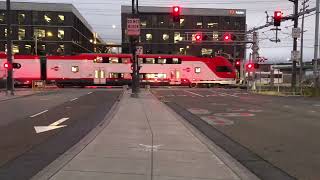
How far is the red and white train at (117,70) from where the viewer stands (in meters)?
68.0

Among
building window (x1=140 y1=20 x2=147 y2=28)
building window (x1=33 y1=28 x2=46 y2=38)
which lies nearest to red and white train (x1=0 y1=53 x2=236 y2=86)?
building window (x1=33 y1=28 x2=46 y2=38)

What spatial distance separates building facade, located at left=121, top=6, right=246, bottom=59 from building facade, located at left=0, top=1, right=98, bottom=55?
13.6m

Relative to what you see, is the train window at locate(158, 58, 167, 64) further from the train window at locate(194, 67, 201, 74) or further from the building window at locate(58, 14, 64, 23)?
the building window at locate(58, 14, 64, 23)

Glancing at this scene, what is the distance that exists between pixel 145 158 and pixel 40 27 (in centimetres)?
9667

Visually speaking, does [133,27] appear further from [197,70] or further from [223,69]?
[223,69]

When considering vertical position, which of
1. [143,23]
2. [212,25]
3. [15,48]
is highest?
[143,23]

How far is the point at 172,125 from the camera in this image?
17.9 m

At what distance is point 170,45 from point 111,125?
100 meters

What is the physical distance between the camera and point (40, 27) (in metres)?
104

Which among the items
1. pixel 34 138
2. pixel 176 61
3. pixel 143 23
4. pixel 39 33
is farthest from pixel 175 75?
pixel 34 138

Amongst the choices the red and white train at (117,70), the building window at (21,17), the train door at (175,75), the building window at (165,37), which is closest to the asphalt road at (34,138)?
the red and white train at (117,70)

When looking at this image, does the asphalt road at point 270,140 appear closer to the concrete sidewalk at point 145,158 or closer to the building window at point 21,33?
the concrete sidewalk at point 145,158

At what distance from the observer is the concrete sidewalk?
894cm

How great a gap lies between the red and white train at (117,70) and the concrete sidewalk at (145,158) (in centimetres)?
5337
